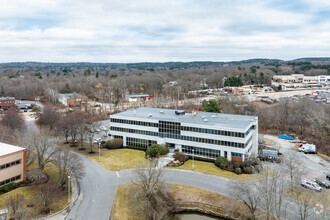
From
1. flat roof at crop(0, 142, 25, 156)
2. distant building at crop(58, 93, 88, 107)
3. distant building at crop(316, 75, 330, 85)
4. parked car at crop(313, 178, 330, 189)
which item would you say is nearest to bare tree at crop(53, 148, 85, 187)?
flat roof at crop(0, 142, 25, 156)

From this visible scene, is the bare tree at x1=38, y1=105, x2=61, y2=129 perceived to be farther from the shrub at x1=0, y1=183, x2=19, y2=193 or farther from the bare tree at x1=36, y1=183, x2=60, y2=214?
the bare tree at x1=36, y1=183, x2=60, y2=214

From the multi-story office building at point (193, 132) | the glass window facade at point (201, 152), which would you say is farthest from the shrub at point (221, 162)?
the glass window facade at point (201, 152)

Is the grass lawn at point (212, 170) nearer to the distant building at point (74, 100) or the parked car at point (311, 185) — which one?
the parked car at point (311, 185)

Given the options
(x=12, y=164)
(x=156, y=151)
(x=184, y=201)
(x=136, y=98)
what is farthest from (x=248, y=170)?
(x=136, y=98)

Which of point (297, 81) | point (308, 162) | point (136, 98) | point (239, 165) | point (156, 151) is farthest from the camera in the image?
point (297, 81)

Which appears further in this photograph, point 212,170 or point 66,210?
point 212,170

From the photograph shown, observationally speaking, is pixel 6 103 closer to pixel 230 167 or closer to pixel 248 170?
pixel 230 167

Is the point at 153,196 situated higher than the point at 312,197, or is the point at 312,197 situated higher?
the point at 312,197
